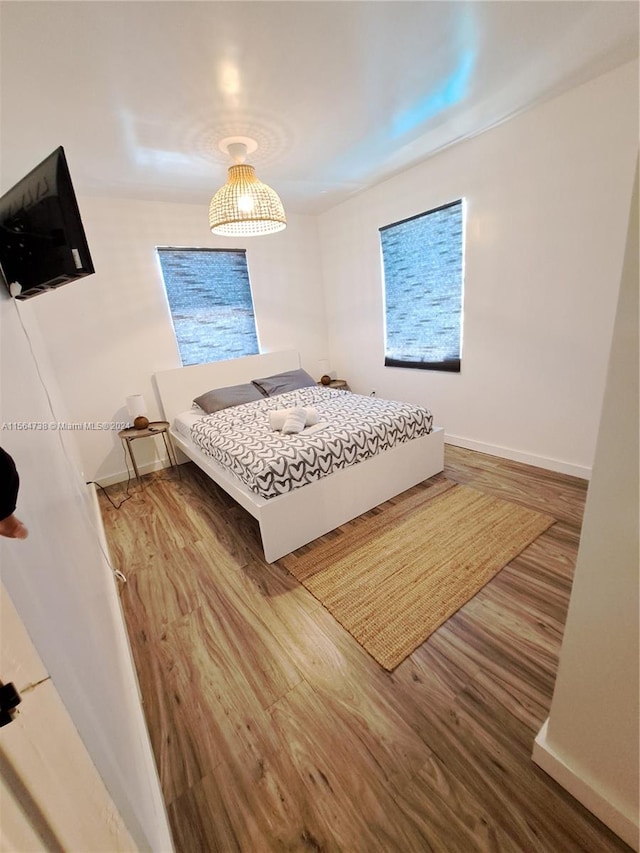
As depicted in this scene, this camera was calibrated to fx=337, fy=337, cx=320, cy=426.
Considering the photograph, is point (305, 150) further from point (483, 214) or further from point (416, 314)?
point (416, 314)

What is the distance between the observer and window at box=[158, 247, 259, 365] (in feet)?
11.0

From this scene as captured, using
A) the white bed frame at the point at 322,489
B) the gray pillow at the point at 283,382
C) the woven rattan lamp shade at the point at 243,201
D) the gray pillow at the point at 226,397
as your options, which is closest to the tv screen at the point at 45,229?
the woven rattan lamp shade at the point at 243,201

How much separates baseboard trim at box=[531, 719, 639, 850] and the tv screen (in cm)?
205

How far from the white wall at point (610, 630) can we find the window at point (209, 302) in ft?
11.6

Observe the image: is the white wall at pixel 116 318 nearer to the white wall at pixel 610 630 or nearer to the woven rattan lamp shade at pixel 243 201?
the woven rattan lamp shade at pixel 243 201

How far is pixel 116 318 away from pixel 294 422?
81.4 inches

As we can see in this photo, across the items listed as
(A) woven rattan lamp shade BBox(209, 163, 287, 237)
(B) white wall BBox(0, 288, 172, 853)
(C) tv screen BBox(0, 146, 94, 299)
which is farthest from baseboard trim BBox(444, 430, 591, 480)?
(C) tv screen BBox(0, 146, 94, 299)

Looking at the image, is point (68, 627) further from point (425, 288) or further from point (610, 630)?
point (425, 288)

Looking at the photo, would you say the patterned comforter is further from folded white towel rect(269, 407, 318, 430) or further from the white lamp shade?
the white lamp shade

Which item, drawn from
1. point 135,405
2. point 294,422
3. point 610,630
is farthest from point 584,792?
point 135,405

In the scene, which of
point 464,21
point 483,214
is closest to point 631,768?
point 464,21

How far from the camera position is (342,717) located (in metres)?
1.22

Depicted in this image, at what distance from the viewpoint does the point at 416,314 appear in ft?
11.1

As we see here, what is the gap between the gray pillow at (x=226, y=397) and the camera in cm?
329
